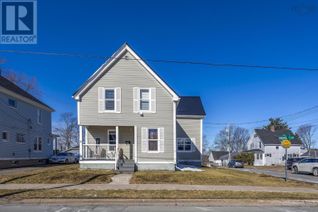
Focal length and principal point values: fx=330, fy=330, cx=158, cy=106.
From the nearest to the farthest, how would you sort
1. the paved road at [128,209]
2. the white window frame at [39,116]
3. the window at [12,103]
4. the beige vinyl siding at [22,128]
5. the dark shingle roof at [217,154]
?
the paved road at [128,209] → the beige vinyl siding at [22,128] → the window at [12,103] → the white window frame at [39,116] → the dark shingle roof at [217,154]

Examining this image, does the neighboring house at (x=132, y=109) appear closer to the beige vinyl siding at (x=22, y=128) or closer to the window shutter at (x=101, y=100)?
the window shutter at (x=101, y=100)

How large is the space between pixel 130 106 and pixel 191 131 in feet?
36.9

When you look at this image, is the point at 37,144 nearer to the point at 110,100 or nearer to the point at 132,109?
the point at 110,100

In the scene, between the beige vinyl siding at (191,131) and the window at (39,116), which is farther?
the window at (39,116)

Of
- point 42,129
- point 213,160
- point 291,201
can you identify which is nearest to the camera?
point 291,201

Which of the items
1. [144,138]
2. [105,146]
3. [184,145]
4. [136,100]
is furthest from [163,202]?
[184,145]

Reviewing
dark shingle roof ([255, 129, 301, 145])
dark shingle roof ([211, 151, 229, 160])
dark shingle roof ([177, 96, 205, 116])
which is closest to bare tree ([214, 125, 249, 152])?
dark shingle roof ([211, 151, 229, 160])

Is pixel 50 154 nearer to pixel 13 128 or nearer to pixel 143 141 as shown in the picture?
pixel 13 128

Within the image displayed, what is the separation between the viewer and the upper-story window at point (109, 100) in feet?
75.4

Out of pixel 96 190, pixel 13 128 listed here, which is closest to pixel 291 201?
pixel 96 190

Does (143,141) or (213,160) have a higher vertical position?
(143,141)

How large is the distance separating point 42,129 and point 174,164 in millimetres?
21392

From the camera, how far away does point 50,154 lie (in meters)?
41.3

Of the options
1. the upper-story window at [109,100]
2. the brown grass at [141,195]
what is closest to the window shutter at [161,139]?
the upper-story window at [109,100]
